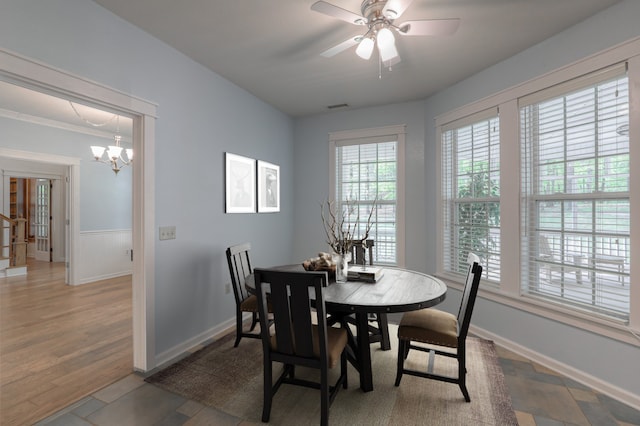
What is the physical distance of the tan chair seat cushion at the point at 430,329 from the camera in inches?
81.1

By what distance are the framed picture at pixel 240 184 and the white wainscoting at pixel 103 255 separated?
9.12ft

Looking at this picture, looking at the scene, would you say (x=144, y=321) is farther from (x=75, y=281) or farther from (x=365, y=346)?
(x=75, y=281)

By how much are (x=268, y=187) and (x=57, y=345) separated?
106 inches

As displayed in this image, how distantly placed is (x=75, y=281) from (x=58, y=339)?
2548 mm

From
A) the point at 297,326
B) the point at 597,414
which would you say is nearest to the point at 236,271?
the point at 297,326

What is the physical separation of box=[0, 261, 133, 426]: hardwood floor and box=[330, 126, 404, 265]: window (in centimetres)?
311

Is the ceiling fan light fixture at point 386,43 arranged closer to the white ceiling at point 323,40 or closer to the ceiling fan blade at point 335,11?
the ceiling fan blade at point 335,11

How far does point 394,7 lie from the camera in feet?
5.77

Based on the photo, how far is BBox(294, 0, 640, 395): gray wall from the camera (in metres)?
2.18

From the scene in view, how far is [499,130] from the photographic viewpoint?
3.02m

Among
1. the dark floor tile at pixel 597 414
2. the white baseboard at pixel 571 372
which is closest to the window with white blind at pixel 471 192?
the white baseboard at pixel 571 372

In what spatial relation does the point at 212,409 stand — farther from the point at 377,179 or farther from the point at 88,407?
the point at 377,179

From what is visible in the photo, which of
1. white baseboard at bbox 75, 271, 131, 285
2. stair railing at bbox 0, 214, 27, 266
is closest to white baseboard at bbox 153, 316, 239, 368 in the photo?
white baseboard at bbox 75, 271, 131, 285

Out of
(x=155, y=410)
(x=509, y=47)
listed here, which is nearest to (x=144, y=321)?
(x=155, y=410)
